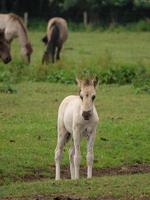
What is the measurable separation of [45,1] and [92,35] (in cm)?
1123

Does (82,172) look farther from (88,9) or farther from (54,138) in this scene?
(88,9)

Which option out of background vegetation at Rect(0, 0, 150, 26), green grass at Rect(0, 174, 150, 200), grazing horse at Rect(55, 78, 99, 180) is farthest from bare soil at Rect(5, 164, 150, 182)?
background vegetation at Rect(0, 0, 150, 26)

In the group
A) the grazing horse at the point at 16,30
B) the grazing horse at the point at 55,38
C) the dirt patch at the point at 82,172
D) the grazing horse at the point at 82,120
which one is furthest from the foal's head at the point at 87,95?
the grazing horse at the point at 16,30

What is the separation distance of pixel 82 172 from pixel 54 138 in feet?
8.31

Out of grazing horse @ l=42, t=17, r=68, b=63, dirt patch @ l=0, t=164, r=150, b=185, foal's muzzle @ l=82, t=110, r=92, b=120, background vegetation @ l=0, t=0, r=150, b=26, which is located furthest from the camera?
background vegetation @ l=0, t=0, r=150, b=26

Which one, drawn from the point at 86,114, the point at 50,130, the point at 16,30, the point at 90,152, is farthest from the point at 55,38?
the point at 86,114

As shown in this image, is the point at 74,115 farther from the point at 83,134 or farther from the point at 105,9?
the point at 105,9

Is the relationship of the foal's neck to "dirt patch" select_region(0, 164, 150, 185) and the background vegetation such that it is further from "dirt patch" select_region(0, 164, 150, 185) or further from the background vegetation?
the background vegetation

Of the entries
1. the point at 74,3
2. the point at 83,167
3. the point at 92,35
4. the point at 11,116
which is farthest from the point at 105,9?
the point at 83,167

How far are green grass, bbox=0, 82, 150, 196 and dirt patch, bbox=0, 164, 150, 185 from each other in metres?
0.04

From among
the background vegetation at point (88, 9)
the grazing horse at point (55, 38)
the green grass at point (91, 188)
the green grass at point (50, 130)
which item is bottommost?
the background vegetation at point (88, 9)

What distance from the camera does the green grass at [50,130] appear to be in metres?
14.0

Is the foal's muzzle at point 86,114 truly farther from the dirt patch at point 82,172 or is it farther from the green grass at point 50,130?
the dirt patch at point 82,172

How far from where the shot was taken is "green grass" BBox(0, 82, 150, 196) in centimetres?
1404
